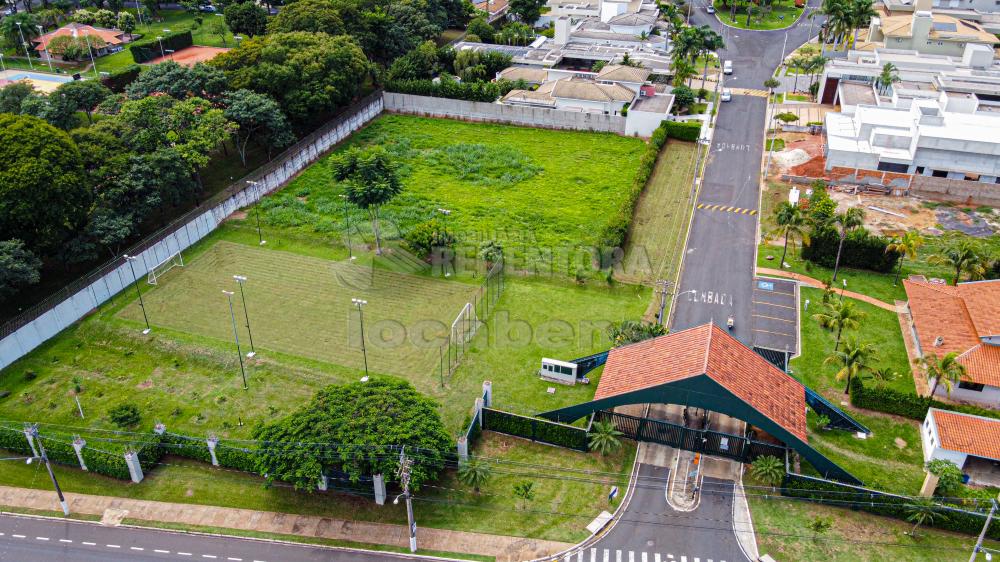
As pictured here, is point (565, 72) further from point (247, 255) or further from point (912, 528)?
point (912, 528)

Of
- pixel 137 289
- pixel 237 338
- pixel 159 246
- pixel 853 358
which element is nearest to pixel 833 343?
pixel 853 358

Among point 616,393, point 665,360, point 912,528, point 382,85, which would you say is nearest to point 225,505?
point 616,393

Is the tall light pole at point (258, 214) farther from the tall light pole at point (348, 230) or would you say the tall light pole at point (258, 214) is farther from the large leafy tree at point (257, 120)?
the tall light pole at point (348, 230)

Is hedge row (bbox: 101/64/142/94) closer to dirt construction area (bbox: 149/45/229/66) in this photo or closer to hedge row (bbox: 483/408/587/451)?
dirt construction area (bbox: 149/45/229/66)

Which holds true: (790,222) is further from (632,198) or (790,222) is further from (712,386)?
(712,386)

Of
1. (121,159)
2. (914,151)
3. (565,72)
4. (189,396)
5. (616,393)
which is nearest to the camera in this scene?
(616,393)

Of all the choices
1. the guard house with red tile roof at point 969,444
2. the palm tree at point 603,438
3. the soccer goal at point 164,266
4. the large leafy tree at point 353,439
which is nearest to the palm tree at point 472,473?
the large leafy tree at point 353,439
